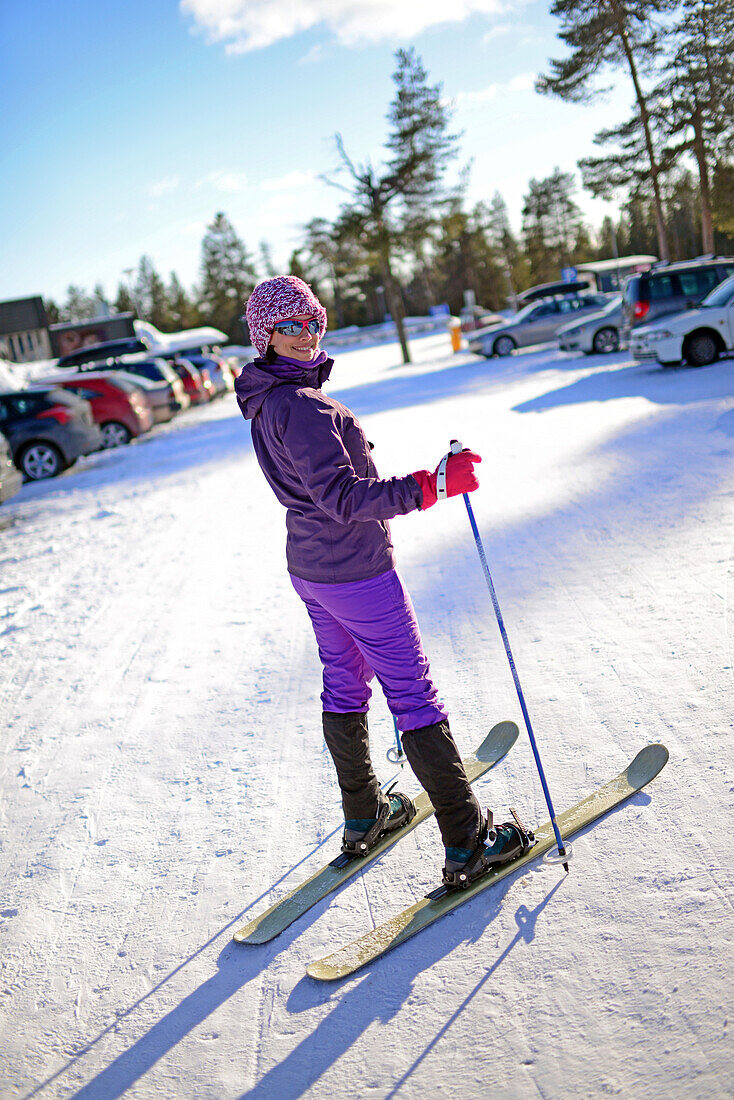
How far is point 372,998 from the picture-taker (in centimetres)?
233

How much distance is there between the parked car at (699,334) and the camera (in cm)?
1260

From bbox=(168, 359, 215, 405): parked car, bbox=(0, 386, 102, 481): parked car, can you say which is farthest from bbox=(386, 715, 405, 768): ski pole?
bbox=(168, 359, 215, 405): parked car

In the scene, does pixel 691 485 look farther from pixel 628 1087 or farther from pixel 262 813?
pixel 628 1087

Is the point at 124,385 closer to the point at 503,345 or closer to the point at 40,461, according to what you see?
the point at 40,461

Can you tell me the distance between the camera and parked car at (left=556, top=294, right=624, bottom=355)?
59.6 feet

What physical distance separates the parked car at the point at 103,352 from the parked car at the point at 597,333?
1493 centimetres

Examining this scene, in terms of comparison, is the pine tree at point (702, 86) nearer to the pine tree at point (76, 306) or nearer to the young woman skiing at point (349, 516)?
the young woman skiing at point (349, 516)

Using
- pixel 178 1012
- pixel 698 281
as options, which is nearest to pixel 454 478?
pixel 178 1012

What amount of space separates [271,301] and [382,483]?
2.23ft

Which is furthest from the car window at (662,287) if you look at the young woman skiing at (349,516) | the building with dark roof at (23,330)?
the building with dark roof at (23,330)

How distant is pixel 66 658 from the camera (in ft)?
18.1

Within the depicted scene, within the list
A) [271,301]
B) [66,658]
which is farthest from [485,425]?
[271,301]

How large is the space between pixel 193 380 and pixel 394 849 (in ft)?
75.9

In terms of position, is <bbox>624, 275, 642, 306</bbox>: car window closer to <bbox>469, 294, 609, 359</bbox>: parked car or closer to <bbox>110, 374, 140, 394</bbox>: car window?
<bbox>469, 294, 609, 359</bbox>: parked car
